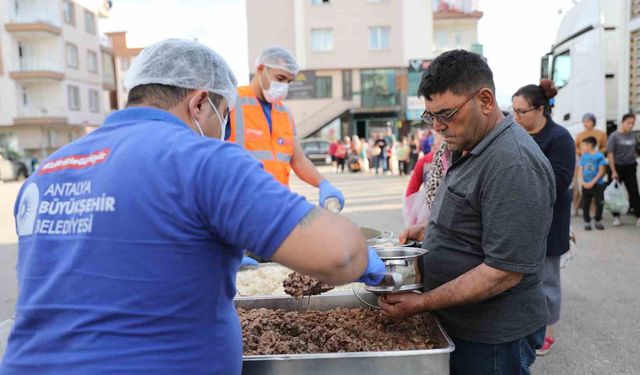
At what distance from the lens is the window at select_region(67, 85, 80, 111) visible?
39.0m

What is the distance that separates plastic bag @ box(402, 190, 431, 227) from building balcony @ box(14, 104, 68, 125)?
3689 centimetres

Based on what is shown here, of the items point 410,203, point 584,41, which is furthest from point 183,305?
point 584,41

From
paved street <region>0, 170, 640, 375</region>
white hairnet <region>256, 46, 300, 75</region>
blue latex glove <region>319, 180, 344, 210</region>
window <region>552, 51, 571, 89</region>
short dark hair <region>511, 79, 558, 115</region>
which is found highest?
window <region>552, 51, 571, 89</region>

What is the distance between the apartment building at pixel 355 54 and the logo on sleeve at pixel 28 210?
35.0 metres

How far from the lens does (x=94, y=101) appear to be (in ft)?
142

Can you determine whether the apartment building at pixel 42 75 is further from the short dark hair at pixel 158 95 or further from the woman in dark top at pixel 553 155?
the short dark hair at pixel 158 95

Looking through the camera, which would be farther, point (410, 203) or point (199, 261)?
point (410, 203)

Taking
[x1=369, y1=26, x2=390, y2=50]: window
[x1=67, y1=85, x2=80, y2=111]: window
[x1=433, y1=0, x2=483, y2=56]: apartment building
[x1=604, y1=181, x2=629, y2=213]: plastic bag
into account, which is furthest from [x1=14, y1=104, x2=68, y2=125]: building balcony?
[x1=604, y1=181, x2=629, y2=213]: plastic bag

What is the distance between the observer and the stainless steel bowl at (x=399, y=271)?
1.79 meters

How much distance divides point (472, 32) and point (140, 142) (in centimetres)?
4226

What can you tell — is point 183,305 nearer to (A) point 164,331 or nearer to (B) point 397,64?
(A) point 164,331

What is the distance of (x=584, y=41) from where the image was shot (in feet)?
31.7

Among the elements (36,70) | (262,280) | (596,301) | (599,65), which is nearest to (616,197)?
(599,65)

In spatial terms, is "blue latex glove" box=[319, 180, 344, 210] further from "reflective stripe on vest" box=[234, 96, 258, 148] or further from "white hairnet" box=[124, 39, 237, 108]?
"white hairnet" box=[124, 39, 237, 108]
